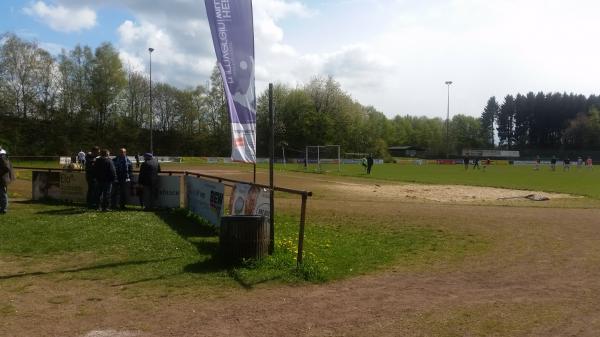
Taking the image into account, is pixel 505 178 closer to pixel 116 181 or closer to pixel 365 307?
pixel 116 181

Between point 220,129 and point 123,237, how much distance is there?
3208 inches

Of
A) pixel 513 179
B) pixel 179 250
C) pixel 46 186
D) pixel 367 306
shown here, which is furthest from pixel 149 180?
pixel 513 179

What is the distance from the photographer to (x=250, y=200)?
9.98 m

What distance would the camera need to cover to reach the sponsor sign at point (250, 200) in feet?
30.7

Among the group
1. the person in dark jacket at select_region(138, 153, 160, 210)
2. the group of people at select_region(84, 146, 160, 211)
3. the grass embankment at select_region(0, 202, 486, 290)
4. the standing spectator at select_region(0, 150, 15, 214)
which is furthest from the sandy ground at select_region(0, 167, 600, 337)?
the person in dark jacket at select_region(138, 153, 160, 210)

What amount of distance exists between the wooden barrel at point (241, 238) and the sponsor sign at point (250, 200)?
26.5 inches

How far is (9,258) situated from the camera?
848 cm

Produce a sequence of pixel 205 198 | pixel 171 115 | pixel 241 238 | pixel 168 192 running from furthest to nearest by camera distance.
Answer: pixel 171 115, pixel 168 192, pixel 205 198, pixel 241 238

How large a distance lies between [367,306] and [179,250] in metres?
4.37

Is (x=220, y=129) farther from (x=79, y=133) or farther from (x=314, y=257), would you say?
(x=314, y=257)

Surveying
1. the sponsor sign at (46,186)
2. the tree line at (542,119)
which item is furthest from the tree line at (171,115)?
Answer: the sponsor sign at (46,186)

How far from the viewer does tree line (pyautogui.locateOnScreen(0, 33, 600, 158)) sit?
225 ft

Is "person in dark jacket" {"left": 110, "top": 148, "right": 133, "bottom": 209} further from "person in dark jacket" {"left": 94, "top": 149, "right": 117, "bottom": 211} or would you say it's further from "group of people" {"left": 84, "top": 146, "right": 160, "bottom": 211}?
"person in dark jacket" {"left": 94, "top": 149, "right": 117, "bottom": 211}

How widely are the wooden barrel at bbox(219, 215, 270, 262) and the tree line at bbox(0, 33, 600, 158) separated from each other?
138ft
